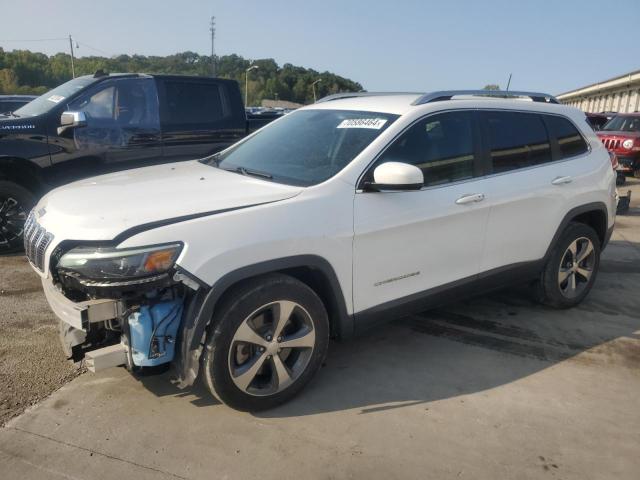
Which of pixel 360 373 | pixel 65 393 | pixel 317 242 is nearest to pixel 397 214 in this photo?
pixel 317 242

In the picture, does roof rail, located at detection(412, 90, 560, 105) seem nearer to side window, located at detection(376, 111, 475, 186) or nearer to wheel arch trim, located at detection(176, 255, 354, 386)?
side window, located at detection(376, 111, 475, 186)

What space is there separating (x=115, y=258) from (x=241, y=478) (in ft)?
3.96

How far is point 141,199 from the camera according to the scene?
2.98 metres

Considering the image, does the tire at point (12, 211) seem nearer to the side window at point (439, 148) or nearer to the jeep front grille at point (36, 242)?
the jeep front grille at point (36, 242)

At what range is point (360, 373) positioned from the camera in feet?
11.7

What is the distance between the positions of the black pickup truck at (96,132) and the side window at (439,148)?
12.4 feet

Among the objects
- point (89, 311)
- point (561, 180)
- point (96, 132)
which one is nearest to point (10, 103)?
point (96, 132)

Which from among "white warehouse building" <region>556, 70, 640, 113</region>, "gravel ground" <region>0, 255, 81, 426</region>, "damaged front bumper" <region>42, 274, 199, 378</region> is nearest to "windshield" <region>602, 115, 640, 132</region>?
"gravel ground" <region>0, 255, 81, 426</region>

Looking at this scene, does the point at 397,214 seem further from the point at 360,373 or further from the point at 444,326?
the point at 444,326

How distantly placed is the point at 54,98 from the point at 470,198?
193 inches

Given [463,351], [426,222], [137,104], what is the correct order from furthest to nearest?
[137,104]
[463,351]
[426,222]

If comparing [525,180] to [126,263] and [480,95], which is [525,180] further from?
[126,263]

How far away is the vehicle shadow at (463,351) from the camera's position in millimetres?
3322

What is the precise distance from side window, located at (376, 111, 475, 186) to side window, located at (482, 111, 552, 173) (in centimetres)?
22
